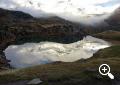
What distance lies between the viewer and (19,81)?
215 feet

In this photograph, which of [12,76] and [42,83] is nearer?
[42,83]

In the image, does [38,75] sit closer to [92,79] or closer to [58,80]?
[58,80]

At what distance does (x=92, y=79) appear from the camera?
62812 mm

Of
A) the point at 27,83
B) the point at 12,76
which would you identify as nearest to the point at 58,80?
the point at 27,83

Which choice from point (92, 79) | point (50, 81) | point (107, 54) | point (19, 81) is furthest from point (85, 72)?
point (107, 54)

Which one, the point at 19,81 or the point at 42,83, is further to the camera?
the point at 19,81

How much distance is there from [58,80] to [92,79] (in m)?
6.12

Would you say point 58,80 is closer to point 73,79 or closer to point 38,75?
point 73,79

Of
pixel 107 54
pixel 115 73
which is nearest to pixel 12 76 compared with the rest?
pixel 115 73

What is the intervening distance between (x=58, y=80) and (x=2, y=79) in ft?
39.8

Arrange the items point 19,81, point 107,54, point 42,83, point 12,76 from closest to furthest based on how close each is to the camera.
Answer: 1. point 42,83
2. point 19,81
3. point 12,76
4. point 107,54

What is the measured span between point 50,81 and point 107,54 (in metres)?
64.9

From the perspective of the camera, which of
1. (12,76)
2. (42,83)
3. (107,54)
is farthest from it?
(107,54)

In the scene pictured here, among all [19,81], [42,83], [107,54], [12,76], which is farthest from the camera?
[107,54]
